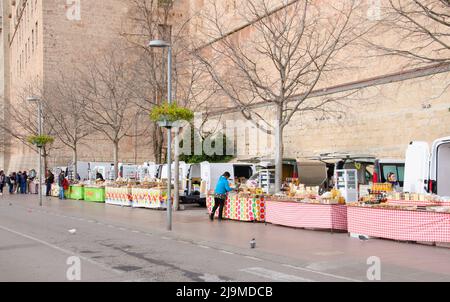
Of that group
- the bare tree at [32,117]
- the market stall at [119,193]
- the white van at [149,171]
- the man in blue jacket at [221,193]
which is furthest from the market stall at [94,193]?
the man in blue jacket at [221,193]

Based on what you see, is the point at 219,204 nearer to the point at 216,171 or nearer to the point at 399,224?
the point at 216,171

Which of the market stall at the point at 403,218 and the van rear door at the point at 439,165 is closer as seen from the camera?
the market stall at the point at 403,218

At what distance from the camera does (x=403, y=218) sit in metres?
12.3

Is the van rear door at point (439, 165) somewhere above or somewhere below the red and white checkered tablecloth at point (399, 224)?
above

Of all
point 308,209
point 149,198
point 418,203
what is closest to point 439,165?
point 418,203

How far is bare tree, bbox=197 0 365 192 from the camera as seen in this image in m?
19.1

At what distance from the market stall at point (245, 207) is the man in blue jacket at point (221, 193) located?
0.97 ft

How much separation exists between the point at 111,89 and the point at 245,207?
1755 cm

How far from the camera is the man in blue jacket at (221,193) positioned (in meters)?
17.9

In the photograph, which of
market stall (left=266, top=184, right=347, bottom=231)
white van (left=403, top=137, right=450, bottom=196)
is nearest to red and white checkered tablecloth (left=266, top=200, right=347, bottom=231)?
market stall (left=266, top=184, right=347, bottom=231)

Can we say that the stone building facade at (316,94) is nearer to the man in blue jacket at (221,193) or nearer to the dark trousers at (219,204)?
the man in blue jacket at (221,193)

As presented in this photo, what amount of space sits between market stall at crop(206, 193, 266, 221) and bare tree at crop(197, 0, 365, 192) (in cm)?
133

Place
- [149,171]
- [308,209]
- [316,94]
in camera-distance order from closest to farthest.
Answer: [308,209], [316,94], [149,171]
